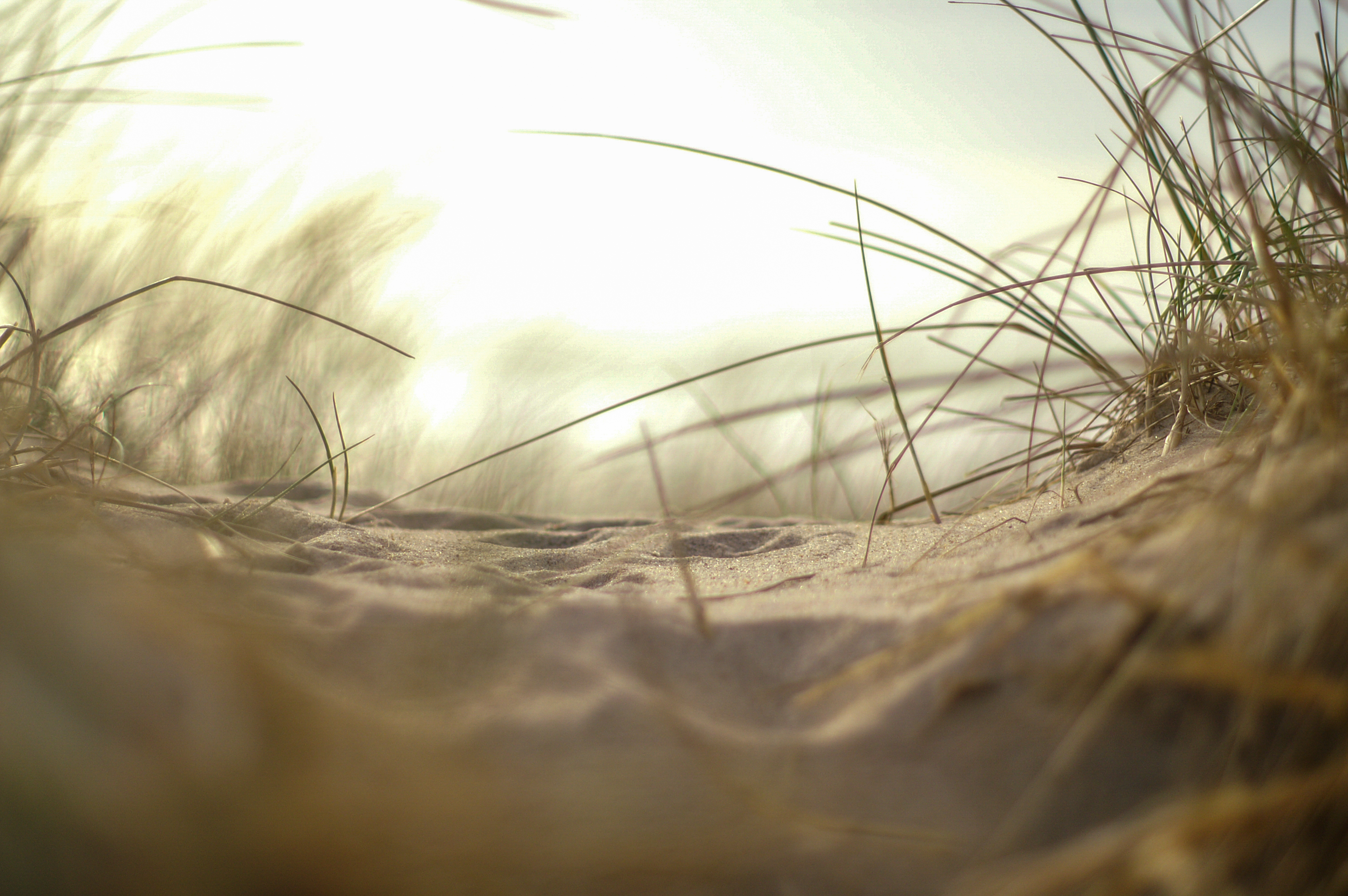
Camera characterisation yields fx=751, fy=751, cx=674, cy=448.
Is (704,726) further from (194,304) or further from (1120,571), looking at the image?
(194,304)

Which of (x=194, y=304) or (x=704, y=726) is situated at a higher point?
(x=194, y=304)

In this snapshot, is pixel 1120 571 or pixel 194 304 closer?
pixel 1120 571

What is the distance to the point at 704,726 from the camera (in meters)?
0.54

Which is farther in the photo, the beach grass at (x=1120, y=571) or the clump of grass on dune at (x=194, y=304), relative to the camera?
the clump of grass on dune at (x=194, y=304)

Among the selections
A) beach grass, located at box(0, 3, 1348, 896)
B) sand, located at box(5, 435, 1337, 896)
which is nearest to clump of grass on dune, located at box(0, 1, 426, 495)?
beach grass, located at box(0, 3, 1348, 896)

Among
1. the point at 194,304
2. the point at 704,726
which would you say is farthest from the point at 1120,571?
the point at 194,304

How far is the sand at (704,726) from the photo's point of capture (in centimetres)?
42

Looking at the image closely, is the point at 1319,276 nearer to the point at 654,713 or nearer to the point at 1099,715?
the point at 1099,715

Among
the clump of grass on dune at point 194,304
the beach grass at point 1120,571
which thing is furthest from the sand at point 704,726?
the clump of grass on dune at point 194,304

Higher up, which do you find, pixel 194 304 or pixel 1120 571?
pixel 194 304

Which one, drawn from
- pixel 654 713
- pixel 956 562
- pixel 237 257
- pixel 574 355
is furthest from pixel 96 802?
pixel 237 257

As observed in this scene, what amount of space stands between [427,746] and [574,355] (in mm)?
1959

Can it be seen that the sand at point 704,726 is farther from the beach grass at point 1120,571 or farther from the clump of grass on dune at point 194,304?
the clump of grass on dune at point 194,304

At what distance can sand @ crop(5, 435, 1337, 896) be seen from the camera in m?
0.42
